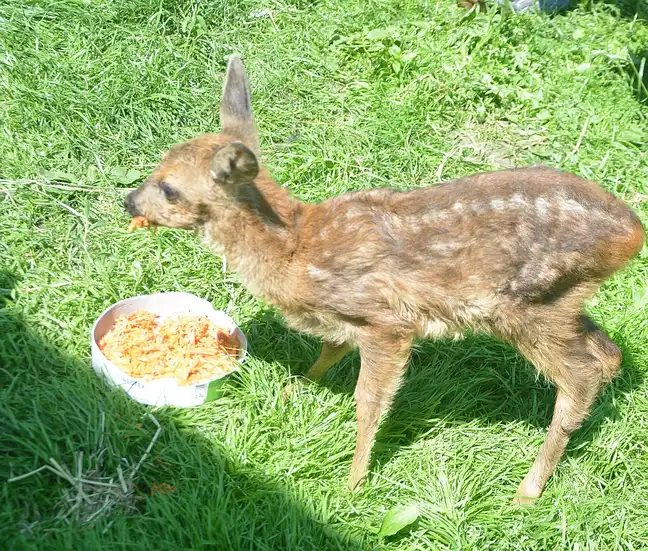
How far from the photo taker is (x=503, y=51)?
673 cm

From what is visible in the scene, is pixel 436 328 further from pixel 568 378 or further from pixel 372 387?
pixel 568 378

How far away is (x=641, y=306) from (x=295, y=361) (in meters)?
2.10

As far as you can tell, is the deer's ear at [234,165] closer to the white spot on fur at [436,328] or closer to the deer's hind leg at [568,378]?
the white spot on fur at [436,328]

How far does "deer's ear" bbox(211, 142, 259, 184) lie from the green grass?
→ 1080 mm

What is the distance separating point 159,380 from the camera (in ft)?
14.1

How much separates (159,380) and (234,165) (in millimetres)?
1187

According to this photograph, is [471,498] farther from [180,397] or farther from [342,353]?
[180,397]

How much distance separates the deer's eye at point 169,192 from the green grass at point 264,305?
0.84 m

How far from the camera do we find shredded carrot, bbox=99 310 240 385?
4355mm

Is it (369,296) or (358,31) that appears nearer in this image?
(369,296)

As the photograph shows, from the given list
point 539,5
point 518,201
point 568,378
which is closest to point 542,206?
point 518,201

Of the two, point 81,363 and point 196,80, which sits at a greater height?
point 196,80

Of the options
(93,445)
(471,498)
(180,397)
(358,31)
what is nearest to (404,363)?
(471,498)

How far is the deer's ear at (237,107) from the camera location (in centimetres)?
445
